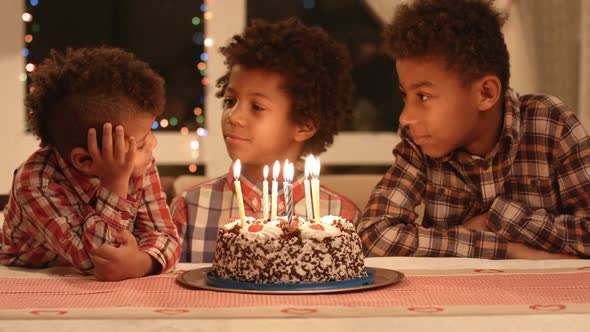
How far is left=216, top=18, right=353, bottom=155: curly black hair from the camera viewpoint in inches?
89.0

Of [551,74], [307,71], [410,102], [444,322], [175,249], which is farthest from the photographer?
[551,74]

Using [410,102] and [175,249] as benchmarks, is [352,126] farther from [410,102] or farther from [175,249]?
[175,249]

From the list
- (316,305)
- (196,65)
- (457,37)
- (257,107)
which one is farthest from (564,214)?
(196,65)

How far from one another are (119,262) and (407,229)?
89cm

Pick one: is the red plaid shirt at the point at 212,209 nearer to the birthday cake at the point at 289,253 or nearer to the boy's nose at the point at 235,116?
the boy's nose at the point at 235,116

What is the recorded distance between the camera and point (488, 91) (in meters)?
2.16

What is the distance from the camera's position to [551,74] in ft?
12.3

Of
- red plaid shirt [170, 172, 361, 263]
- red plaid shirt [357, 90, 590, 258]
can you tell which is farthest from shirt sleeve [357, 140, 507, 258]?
red plaid shirt [170, 172, 361, 263]

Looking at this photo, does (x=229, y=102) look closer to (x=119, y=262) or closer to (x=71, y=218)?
(x=71, y=218)

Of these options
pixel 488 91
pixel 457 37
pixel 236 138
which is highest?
pixel 457 37

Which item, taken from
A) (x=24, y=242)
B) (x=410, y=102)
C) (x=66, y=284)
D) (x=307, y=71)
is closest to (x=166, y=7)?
(x=307, y=71)

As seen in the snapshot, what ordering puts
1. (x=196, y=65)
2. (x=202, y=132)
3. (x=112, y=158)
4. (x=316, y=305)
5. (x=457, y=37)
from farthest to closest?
(x=196, y=65) → (x=202, y=132) → (x=457, y=37) → (x=112, y=158) → (x=316, y=305)

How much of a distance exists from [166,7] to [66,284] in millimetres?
3047

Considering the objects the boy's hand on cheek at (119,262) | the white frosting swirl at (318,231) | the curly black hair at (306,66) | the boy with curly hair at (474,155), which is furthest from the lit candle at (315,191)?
the curly black hair at (306,66)
